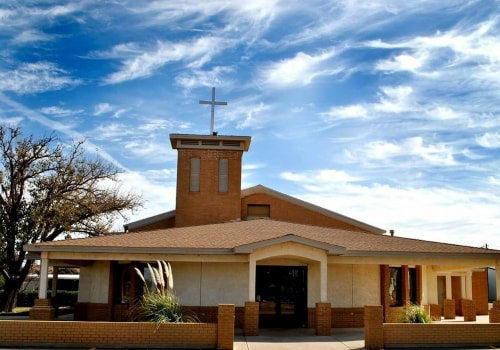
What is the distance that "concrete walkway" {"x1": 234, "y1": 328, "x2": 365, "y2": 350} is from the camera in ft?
54.4

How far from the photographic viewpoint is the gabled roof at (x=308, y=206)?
108 ft

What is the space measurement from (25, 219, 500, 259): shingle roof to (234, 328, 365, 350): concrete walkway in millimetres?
2874

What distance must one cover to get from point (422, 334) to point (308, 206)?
16966mm

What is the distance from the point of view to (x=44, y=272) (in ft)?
65.7

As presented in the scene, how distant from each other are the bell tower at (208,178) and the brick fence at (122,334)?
49.7 ft

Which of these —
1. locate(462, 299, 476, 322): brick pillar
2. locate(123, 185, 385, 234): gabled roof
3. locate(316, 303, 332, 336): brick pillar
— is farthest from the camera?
locate(123, 185, 385, 234): gabled roof

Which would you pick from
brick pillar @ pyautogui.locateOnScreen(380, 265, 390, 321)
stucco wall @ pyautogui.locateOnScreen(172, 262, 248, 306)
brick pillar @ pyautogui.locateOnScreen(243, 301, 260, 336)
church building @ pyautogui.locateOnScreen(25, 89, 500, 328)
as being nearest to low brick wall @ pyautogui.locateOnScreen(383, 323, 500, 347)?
church building @ pyautogui.locateOnScreen(25, 89, 500, 328)

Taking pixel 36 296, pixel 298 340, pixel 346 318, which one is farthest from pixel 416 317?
pixel 36 296

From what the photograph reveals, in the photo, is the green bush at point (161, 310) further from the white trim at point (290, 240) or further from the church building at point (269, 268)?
the white trim at point (290, 240)

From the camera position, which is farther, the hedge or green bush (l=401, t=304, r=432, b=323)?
the hedge

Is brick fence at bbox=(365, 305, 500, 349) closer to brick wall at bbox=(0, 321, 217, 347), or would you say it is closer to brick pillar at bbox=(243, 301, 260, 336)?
brick pillar at bbox=(243, 301, 260, 336)

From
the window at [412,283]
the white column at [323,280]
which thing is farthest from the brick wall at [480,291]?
the white column at [323,280]

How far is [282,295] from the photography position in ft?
72.5

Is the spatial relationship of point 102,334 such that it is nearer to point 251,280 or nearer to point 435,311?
point 251,280
